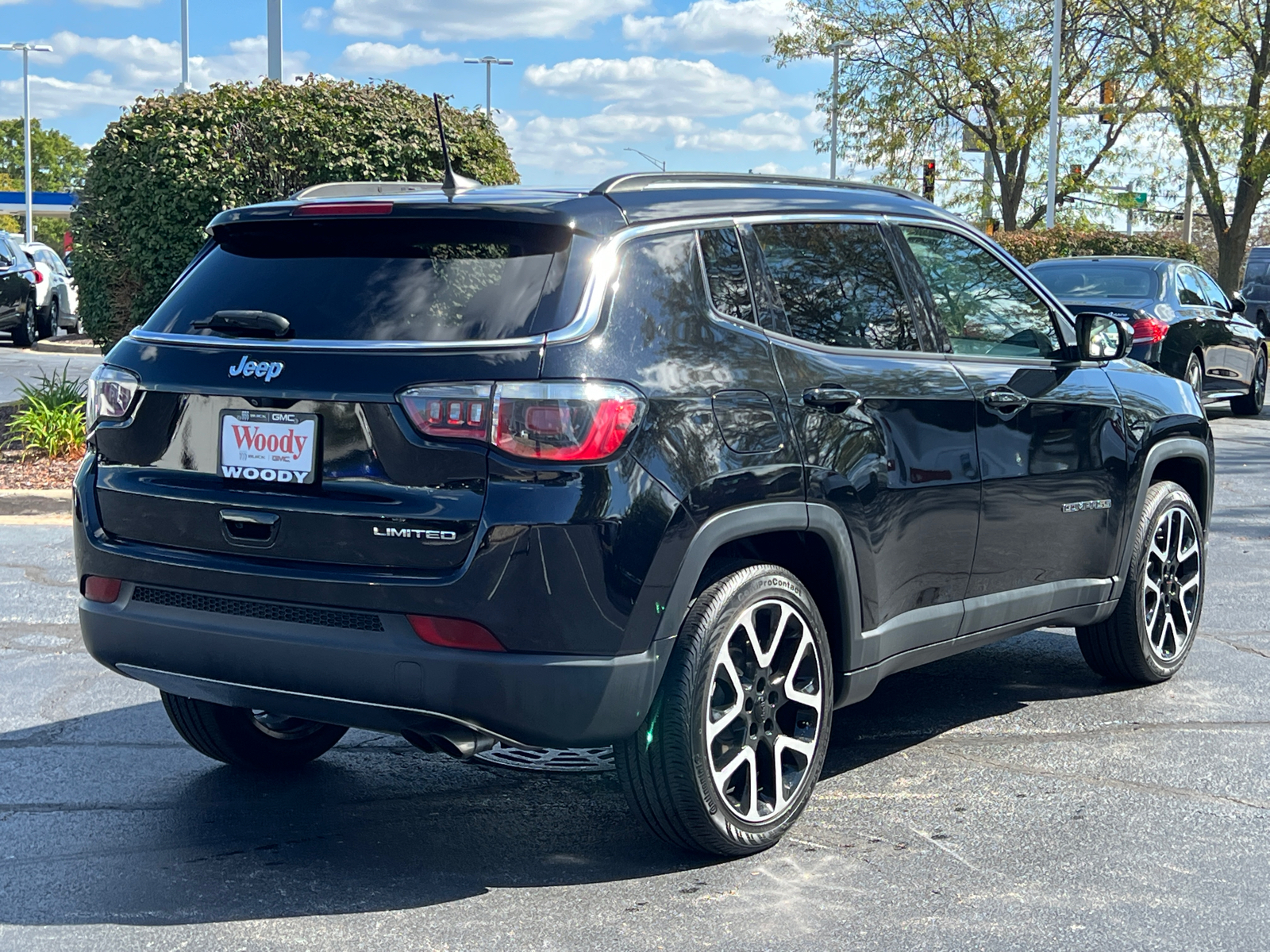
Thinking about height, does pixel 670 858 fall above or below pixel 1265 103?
below

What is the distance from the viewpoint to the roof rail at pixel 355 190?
4328 mm

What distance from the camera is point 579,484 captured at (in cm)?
359

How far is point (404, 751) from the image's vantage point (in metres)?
5.16

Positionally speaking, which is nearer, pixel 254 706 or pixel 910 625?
pixel 254 706

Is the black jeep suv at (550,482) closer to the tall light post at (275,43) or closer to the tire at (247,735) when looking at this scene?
the tire at (247,735)

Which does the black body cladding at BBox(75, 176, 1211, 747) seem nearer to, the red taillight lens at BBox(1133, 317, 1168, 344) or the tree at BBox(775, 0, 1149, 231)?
the red taillight lens at BBox(1133, 317, 1168, 344)

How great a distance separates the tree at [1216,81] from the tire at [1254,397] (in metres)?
19.5

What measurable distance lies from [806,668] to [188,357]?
1852mm

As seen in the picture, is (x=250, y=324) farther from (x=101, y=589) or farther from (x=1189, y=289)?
(x=1189, y=289)

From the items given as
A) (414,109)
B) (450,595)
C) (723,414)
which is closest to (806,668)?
(723,414)

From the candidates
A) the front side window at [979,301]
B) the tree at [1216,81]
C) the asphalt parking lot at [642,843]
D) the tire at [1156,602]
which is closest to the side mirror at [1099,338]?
the front side window at [979,301]

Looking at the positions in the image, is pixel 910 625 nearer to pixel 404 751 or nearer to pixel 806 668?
pixel 806 668

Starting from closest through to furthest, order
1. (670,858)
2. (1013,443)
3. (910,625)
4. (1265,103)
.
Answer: (670,858) < (910,625) < (1013,443) < (1265,103)

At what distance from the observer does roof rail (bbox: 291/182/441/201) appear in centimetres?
433
